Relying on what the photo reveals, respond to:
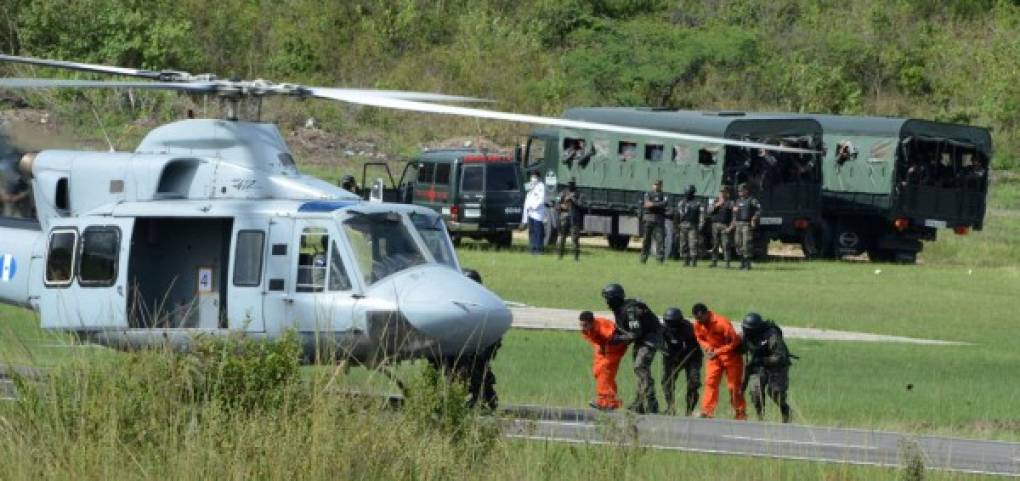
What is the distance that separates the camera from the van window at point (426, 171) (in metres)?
47.2

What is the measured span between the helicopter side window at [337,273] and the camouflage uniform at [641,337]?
9.23 feet

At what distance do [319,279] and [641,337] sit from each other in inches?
125

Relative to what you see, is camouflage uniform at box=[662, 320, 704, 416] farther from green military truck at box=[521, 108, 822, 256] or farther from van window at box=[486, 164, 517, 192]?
van window at box=[486, 164, 517, 192]

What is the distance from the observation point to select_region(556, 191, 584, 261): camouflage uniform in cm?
4331

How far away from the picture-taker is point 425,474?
1249 centimetres

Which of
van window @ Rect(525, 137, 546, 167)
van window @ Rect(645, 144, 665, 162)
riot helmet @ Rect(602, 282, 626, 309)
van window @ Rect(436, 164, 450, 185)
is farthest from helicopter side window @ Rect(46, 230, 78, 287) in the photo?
van window @ Rect(525, 137, 546, 167)

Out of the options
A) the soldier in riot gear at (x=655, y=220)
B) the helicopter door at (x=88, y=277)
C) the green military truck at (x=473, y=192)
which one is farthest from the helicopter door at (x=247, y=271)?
the green military truck at (x=473, y=192)

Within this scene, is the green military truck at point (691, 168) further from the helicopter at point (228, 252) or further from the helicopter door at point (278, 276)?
the helicopter door at point (278, 276)

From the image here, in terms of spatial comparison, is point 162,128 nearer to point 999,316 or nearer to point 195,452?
point 195,452

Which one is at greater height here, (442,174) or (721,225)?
(442,174)

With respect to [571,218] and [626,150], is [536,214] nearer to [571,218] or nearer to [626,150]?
[571,218]

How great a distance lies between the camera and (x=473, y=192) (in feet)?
151

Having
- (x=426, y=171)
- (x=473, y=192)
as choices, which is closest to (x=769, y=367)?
(x=473, y=192)

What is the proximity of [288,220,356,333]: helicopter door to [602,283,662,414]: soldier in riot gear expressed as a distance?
2701mm
